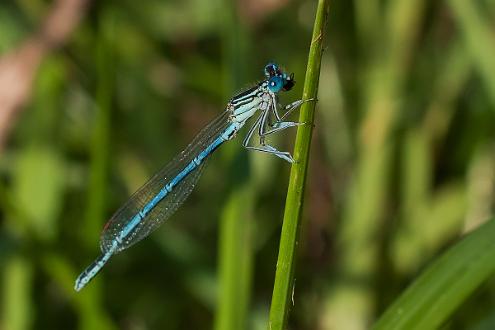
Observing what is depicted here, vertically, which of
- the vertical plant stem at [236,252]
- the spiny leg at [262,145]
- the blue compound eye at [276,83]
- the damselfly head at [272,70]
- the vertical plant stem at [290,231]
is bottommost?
the vertical plant stem at [290,231]

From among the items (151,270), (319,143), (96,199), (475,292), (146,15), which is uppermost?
(146,15)

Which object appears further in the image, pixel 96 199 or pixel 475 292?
pixel 96 199

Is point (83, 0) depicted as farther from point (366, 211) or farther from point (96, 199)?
point (366, 211)

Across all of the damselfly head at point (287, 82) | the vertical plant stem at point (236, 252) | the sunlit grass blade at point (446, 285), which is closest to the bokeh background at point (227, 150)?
the vertical plant stem at point (236, 252)

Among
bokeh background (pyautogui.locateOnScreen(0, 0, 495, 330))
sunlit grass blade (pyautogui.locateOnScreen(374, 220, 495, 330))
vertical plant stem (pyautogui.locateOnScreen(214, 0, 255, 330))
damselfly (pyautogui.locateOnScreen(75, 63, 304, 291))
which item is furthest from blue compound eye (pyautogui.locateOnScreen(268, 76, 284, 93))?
sunlit grass blade (pyautogui.locateOnScreen(374, 220, 495, 330))

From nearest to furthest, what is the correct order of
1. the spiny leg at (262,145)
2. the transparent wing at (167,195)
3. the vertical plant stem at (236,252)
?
the vertical plant stem at (236,252)
the spiny leg at (262,145)
the transparent wing at (167,195)

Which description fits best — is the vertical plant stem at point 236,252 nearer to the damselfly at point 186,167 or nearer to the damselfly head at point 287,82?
the damselfly at point 186,167

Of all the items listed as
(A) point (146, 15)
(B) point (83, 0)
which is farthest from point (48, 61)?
(A) point (146, 15)
